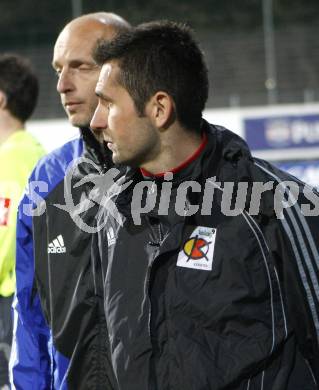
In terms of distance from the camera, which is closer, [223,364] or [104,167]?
[223,364]

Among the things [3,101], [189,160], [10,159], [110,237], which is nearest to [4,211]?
[10,159]

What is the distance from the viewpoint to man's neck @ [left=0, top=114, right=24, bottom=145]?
3412mm

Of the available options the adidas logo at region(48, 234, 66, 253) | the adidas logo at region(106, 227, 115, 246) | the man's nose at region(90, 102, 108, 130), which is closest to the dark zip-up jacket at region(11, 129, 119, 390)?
the adidas logo at region(48, 234, 66, 253)

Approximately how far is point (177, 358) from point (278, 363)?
0.20 m

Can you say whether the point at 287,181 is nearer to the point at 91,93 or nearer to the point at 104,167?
the point at 104,167

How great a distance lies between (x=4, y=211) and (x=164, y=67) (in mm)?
1285

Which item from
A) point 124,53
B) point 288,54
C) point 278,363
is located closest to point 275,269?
point 278,363

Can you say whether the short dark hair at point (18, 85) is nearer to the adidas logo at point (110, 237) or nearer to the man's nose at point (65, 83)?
the man's nose at point (65, 83)

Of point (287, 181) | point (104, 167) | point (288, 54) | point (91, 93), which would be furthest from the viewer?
point (288, 54)

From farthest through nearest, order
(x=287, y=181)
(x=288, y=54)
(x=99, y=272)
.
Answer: (x=288, y=54)
(x=99, y=272)
(x=287, y=181)

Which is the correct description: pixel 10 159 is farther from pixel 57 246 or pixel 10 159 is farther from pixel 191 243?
pixel 191 243

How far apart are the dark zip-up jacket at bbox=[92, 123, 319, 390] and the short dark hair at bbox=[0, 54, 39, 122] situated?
1.77 metres

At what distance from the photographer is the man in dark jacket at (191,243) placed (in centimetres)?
177

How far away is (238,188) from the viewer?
188 centimetres
